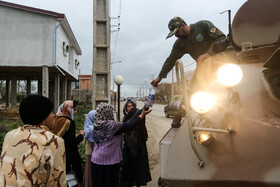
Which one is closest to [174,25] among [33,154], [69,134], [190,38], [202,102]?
[190,38]

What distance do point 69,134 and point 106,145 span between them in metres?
0.78

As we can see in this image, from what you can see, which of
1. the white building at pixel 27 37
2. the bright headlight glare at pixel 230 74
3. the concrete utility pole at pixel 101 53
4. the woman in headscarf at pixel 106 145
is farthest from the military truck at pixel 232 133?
the white building at pixel 27 37

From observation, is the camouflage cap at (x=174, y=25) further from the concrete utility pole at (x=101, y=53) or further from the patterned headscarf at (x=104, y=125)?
the concrete utility pole at (x=101, y=53)

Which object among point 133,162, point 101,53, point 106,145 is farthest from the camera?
point 101,53

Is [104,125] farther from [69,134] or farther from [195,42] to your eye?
[195,42]

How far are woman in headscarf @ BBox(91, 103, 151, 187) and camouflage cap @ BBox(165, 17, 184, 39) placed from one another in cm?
121

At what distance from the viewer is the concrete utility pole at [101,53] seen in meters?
8.10

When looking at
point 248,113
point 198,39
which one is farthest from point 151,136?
point 248,113

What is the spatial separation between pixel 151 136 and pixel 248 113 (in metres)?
9.32

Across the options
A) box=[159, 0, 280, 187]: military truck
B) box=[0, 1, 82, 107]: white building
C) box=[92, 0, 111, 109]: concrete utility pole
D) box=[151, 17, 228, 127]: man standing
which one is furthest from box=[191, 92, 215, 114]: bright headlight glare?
box=[0, 1, 82, 107]: white building

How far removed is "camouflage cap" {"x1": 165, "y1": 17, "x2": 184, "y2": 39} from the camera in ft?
11.1

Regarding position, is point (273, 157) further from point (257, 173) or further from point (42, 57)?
point (42, 57)

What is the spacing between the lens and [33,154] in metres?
1.76

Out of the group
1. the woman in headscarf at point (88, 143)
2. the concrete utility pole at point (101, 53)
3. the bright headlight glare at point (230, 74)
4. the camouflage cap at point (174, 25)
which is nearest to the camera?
the bright headlight glare at point (230, 74)
